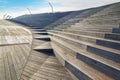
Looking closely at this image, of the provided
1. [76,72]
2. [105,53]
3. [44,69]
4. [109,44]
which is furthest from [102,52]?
[44,69]

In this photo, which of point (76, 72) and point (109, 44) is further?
point (109, 44)

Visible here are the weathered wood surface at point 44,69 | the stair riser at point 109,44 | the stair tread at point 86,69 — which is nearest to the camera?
the stair tread at point 86,69

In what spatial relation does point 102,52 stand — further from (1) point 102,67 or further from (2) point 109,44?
(1) point 102,67

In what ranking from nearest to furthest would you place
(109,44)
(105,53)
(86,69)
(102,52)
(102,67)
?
(102,67) → (86,69) → (105,53) → (102,52) → (109,44)

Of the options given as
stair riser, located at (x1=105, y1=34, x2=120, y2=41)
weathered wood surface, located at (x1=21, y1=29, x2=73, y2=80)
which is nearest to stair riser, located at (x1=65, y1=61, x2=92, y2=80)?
weathered wood surface, located at (x1=21, y1=29, x2=73, y2=80)

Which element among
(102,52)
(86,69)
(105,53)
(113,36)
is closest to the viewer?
(86,69)

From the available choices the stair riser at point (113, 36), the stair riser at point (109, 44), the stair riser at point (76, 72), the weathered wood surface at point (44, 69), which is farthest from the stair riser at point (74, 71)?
the stair riser at point (113, 36)

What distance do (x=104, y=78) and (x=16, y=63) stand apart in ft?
11.7

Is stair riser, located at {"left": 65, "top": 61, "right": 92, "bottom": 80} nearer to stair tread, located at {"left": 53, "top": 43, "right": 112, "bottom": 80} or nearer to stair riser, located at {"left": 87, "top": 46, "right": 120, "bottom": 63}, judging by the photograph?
stair tread, located at {"left": 53, "top": 43, "right": 112, "bottom": 80}

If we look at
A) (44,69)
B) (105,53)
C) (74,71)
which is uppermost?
(105,53)

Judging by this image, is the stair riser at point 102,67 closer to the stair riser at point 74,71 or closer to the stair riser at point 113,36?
the stair riser at point 74,71

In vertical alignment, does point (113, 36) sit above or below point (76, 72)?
above

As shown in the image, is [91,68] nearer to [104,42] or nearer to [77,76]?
[77,76]

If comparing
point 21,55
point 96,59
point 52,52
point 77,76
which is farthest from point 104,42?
point 21,55
